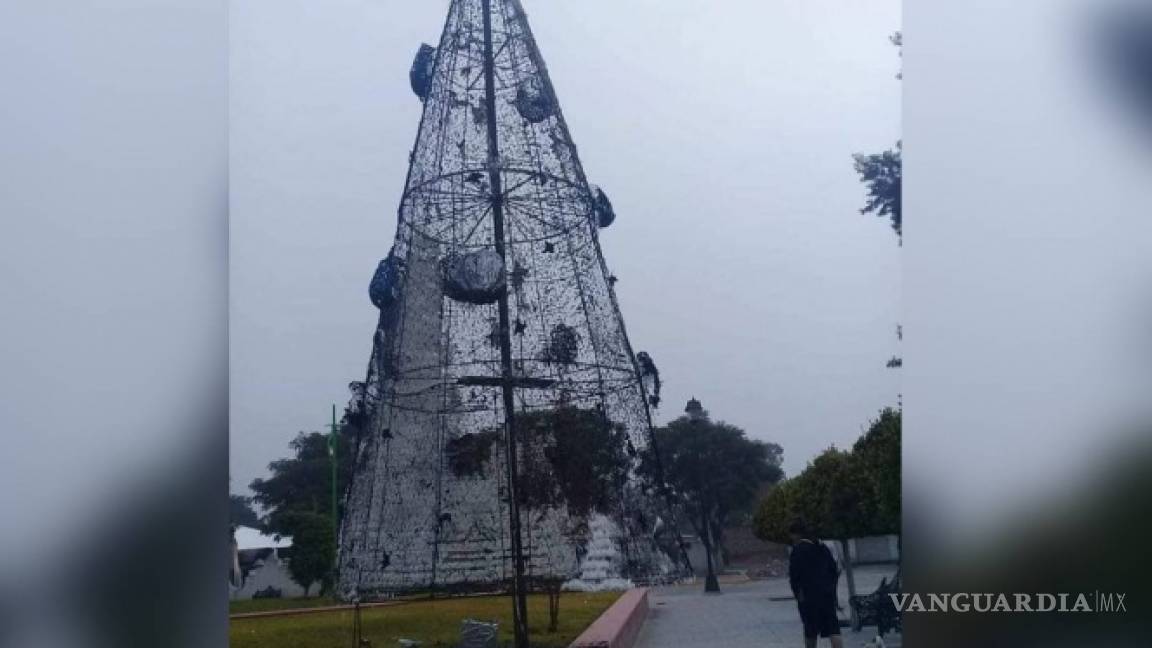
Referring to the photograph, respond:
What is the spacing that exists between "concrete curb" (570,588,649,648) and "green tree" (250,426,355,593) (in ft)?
3.46

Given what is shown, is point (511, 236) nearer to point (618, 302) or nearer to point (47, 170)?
point (618, 302)

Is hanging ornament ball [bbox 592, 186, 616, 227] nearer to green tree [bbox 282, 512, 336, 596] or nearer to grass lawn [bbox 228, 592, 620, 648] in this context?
grass lawn [bbox 228, 592, 620, 648]

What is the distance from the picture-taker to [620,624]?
464cm

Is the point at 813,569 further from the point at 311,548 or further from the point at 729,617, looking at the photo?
the point at 311,548

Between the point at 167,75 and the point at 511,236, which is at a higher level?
the point at 167,75

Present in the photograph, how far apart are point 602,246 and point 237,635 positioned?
209 centimetres

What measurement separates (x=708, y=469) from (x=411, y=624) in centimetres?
130

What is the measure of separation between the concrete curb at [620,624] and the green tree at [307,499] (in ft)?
3.46

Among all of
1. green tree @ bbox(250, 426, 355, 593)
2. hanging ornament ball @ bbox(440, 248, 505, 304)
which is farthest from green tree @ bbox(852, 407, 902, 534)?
green tree @ bbox(250, 426, 355, 593)

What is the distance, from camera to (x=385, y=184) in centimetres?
495

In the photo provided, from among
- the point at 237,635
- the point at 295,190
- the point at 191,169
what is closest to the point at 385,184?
the point at 295,190

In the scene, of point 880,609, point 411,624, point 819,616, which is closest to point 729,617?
point 819,616

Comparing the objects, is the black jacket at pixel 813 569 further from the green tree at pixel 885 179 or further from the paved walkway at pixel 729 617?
the green tree at pixel 885 179

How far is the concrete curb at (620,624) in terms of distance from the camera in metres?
4.62
